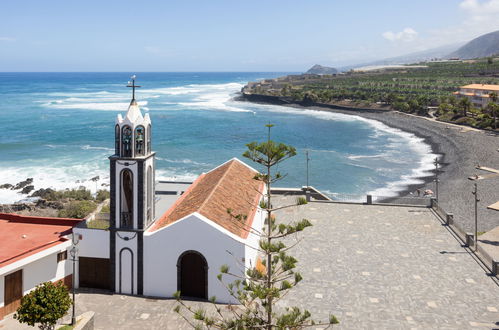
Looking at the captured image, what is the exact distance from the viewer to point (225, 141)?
221 ft

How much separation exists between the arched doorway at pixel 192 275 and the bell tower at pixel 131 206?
1551 millimetres

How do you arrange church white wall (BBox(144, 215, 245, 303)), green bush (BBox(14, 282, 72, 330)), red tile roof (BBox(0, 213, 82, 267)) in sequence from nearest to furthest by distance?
green bush (BBox(14, 282, 72, 330)) < red tile roof (BBox(0, 213, 82, 267)) < church white wall (BBox(144, 215, 245, 303))

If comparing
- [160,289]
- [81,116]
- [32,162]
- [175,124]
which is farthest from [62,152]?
[160,289]

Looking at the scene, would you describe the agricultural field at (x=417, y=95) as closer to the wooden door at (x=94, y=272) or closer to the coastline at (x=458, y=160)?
the coastline at (x=458, y=160)

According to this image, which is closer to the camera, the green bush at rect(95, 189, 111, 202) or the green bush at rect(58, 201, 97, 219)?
the green bush at rect(58, 201, 97, 219)

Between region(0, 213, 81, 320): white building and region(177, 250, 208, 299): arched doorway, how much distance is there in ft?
14.4

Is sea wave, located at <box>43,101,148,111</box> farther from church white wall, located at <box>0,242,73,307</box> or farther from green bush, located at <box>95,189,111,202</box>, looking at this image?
church white wall, located at <box>0,242,73,307</box>

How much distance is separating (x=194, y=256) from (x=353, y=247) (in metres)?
8.29

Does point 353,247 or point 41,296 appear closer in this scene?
point 41,296

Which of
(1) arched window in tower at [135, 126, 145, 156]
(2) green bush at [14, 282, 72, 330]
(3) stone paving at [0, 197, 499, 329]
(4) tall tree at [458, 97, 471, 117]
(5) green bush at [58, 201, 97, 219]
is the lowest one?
(3) stone paving at [0, 197, 499, 329]

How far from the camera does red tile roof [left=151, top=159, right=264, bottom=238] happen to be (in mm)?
16656

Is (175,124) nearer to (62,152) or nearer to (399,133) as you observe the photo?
(62,152)

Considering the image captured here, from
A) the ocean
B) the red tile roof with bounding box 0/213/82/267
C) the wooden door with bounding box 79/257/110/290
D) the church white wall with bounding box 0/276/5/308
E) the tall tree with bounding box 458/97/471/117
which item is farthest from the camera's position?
the tall tree with bounding box 458/97/471/117

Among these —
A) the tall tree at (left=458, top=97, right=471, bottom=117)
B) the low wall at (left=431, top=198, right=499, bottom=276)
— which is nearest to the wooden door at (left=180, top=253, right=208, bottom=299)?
the low wall at (left=431, top=198, right=499, bottom=276)
